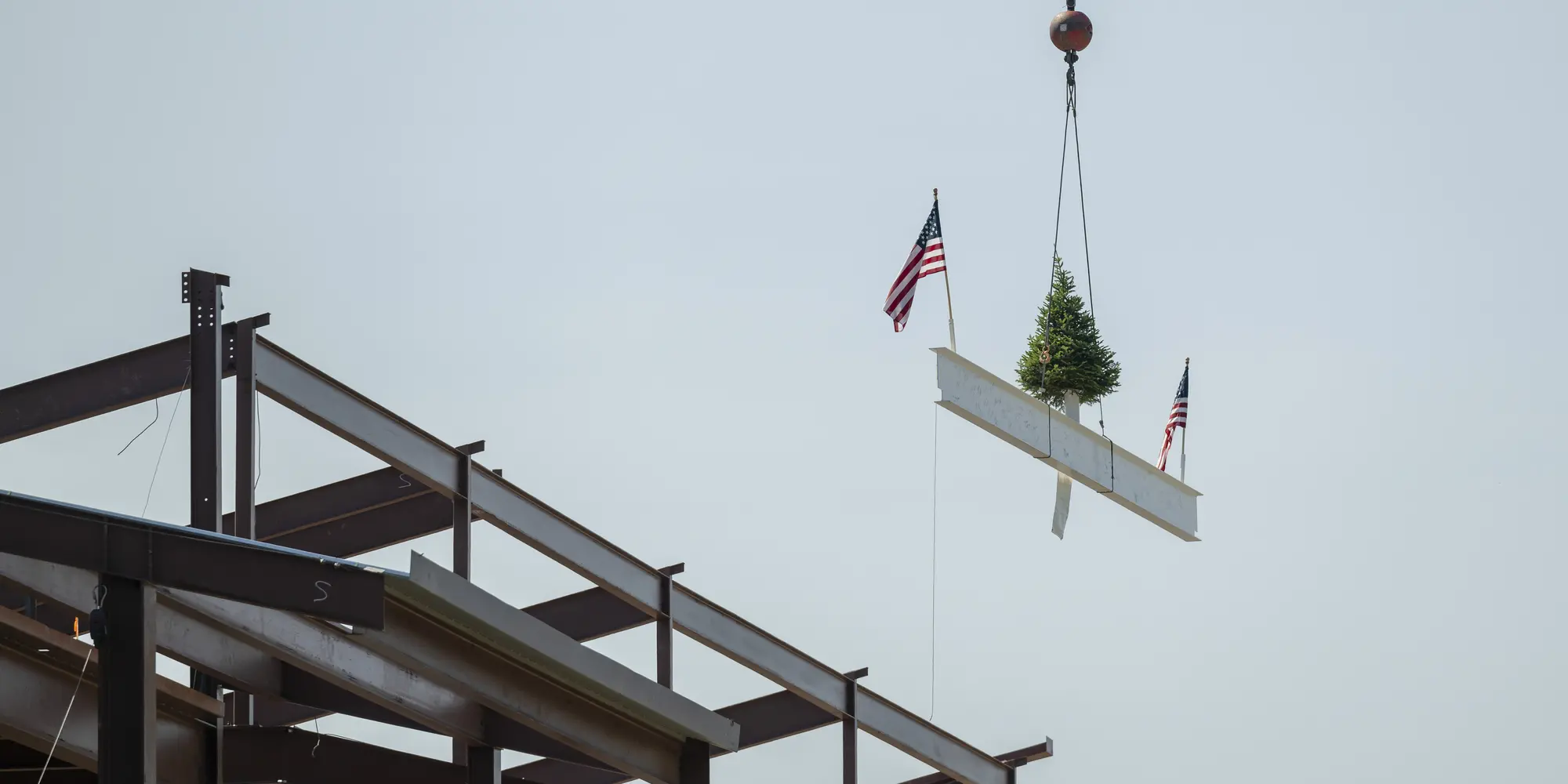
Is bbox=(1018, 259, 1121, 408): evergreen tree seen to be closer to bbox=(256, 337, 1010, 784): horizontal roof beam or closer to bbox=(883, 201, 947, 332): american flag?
bbox=(883, 201, 947, 332): american flag

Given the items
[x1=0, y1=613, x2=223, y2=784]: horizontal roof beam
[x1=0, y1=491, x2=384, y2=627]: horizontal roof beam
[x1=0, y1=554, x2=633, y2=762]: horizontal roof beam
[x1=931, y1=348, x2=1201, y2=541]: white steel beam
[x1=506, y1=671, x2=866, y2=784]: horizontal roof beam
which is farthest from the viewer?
[x1=506, y1=671, x2=866, y2=784]: horizontal roof beam

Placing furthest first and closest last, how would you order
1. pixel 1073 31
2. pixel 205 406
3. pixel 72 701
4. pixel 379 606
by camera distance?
pixel 1073 31 → pixel 205 406 → pixel 72 701 → pixel 379 606

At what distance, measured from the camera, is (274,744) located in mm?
15180

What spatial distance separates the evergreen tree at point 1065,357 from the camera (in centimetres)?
2138

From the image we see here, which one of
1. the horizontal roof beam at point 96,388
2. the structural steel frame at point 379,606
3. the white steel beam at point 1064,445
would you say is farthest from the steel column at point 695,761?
the white steel beam at point 1064,445

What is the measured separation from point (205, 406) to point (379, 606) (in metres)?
5.84

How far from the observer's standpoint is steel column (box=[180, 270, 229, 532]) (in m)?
15.4

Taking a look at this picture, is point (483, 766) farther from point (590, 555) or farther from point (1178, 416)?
point (1178, 416)

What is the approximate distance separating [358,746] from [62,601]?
152 inches

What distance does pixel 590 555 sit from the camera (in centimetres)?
1862

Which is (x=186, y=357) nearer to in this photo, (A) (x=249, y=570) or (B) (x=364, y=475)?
(B) (x=364, y=475)

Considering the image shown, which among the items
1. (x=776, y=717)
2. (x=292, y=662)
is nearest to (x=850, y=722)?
(x=776, y=717)

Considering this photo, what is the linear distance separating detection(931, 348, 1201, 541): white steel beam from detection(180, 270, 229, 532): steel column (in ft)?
23.9

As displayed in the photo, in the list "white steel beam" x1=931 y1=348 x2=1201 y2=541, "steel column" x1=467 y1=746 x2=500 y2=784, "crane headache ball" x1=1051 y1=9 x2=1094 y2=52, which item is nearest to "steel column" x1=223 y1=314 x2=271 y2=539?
"steel column" x1=467 y1=746 x2=500 y2=784
